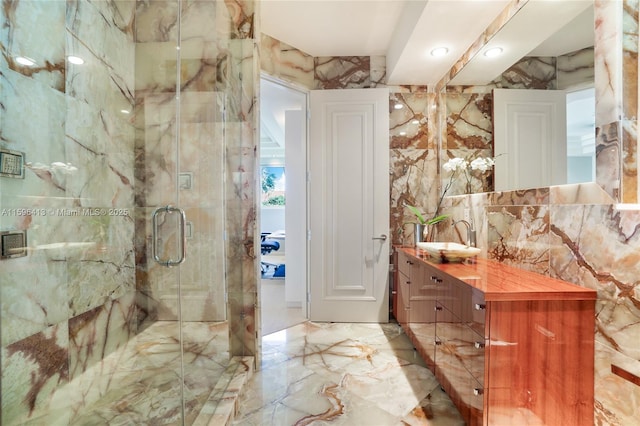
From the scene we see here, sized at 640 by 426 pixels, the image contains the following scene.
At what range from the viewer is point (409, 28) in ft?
7.77

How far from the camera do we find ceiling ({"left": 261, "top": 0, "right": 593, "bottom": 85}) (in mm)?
1754

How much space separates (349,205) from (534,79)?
1816 mm

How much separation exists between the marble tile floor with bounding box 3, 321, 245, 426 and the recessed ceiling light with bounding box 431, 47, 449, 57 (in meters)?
2.77

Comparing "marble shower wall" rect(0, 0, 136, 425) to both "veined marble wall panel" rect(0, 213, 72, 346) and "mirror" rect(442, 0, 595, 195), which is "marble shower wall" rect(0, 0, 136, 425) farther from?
"mirror" rect(442, 0, 595, 195)

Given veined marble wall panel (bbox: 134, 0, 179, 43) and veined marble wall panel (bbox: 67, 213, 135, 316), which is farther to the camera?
veined marble wall panel (bbox: 134, 0, 179, 43)

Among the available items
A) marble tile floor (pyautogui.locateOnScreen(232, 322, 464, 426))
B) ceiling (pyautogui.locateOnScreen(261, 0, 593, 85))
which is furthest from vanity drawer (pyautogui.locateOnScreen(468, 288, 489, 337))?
ceiling (pyautogui.locateOnScreen(261, 0, 593, 85))

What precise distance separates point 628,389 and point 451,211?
1811mm

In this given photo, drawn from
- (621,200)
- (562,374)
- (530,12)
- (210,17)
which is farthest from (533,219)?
(210,17)

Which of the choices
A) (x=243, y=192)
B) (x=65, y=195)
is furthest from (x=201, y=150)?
(x=65, y=195)

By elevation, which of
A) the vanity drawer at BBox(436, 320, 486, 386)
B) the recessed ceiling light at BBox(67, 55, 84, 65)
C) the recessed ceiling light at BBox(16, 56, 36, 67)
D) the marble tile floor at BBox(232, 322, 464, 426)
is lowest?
the marble tile floor at BBox(232, 322, 464, 426)

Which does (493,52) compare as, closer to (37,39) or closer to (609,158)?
(609,158)

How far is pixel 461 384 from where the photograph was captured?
63.5 inches

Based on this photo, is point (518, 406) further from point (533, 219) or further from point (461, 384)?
point (533, 219)

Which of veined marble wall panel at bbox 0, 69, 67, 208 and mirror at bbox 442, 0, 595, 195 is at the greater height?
mirror at bbox 442, 0, 595, 195
